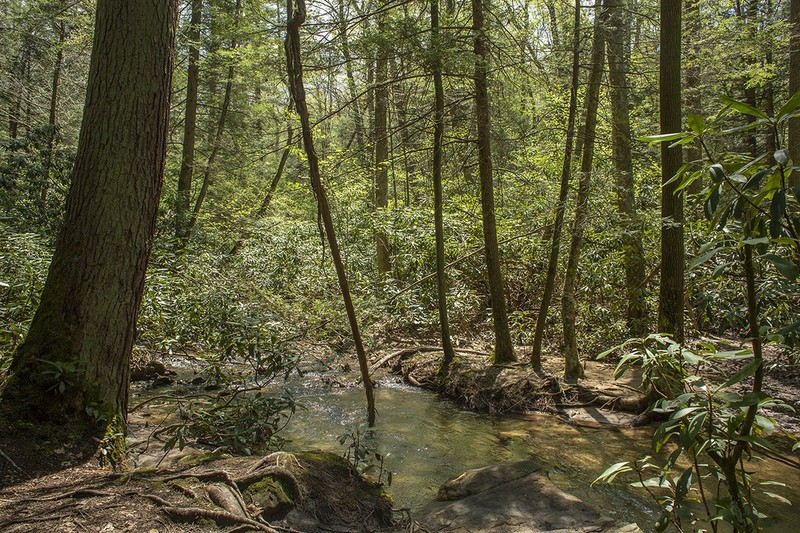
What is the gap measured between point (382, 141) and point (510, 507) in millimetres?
10034

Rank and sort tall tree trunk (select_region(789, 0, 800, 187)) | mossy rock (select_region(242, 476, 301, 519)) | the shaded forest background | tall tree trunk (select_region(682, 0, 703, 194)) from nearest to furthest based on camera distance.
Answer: mossy rock (select_region(242, 476, 301, 519))
the shaded forest background
tall tree trunk (select_region(789, 0, 800, 187))
tall tree trunk (select_region(682, 0, 703, 194))

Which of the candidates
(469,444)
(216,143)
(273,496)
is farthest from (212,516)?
(216,143)

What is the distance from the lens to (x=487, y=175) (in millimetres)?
8516

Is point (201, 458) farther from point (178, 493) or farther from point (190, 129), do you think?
point (190, 129)

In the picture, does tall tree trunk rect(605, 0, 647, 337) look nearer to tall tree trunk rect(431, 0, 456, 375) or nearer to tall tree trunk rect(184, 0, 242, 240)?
tall tree trunk rect(431, 0, 456, 375)

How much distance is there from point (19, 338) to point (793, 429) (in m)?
8.52

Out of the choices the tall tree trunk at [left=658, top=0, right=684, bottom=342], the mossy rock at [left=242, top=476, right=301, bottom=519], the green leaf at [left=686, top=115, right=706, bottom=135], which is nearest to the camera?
the green leaf at [left=686, top=115, right=706, bottom=135]

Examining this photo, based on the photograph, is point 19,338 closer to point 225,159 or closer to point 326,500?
point 326,500

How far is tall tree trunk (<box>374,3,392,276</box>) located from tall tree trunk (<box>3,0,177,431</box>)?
3600 millimetres

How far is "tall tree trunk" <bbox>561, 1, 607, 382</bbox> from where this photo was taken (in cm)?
795

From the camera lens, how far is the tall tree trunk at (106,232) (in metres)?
3.93

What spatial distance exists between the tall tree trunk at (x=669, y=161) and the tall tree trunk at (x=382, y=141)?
344cm

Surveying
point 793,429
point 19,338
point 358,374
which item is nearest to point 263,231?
point 358,374

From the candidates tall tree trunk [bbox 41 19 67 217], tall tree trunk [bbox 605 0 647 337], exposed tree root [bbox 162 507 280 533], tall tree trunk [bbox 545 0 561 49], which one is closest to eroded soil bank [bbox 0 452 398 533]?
exposed tree root [bbox 162 507 280 533]
